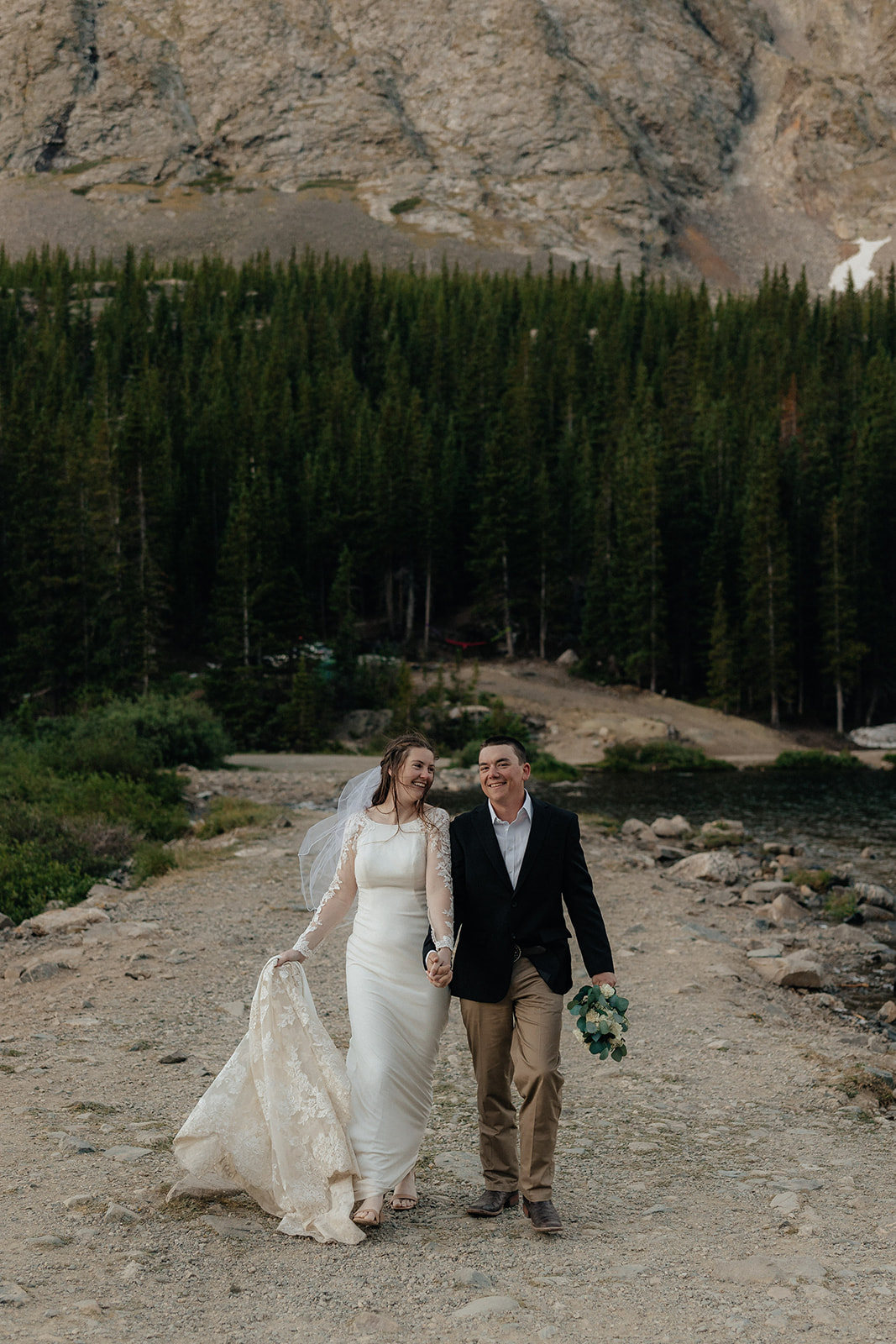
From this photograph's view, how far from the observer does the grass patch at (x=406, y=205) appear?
142875 millimetres

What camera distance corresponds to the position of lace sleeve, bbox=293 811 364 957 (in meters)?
5.86

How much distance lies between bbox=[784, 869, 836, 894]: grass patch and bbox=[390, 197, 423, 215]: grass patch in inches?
5411

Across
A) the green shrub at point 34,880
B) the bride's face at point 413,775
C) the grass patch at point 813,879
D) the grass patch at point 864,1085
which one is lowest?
the grass patch at point 813,879

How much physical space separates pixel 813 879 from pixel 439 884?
48.7 feet

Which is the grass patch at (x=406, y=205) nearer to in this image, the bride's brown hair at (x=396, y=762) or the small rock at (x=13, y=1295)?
the bride's brown hair at (x=396, y=762)

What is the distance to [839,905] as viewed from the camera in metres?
17.1

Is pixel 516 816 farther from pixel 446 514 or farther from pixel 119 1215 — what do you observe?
pixel 446 514

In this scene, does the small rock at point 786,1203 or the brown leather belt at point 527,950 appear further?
the small rock at point 786,1203

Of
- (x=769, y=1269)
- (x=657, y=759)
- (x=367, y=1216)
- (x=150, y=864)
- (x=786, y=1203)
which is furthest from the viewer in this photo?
(x=657, y=759)

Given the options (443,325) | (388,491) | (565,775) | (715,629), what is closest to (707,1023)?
(565,775)

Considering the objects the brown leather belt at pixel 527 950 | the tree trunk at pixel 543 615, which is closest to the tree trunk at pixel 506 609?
the tree trunk at pixel 543 615

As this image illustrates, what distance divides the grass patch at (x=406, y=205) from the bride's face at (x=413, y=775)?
486 ft

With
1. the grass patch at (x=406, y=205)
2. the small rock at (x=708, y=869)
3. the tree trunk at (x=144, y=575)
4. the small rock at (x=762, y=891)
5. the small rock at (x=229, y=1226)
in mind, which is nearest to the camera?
the small rock at (x=229, y=1226)

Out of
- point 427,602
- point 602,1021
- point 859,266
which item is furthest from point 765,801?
point 859,266
